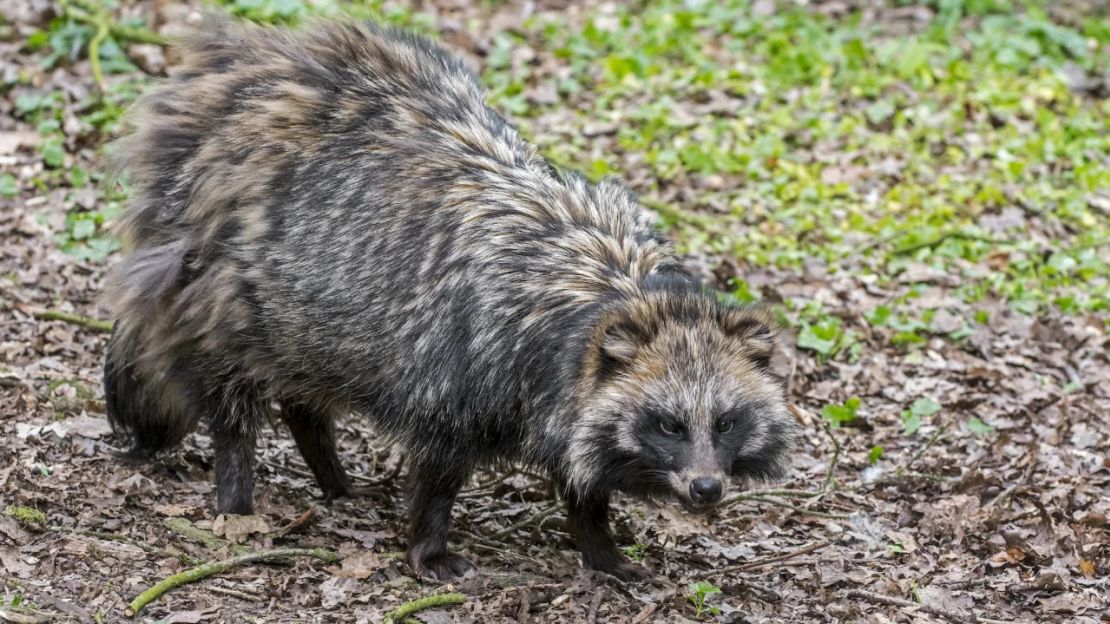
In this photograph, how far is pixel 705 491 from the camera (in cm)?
557

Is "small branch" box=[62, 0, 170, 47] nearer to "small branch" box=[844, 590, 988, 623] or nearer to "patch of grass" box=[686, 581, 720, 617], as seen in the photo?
"patch of grass" box=[686, 581, 720, 617]

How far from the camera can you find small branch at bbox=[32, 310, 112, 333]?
26.3 ft

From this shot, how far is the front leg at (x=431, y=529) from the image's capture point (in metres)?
6.30

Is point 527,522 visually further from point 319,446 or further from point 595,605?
point 319,446

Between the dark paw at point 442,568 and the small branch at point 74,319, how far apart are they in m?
2.85

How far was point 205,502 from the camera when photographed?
6859 millimetres

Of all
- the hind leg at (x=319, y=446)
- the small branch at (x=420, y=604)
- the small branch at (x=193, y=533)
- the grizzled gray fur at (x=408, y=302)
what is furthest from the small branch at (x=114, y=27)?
the small branch at (x=420, y=604)

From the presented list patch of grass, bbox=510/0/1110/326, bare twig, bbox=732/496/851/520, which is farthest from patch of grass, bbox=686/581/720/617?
patch of grass, bbox=510/0/1110/326

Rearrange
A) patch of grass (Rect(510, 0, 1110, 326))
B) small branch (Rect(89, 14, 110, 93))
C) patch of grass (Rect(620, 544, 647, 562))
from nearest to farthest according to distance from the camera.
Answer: patch of grass (Rect(620, 544, 647, 562)) → patch of grass (Rect(510, 0, 1110, 326)) → small branch (Rect(89, 14, 110, 93))

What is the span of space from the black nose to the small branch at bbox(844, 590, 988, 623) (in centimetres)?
120

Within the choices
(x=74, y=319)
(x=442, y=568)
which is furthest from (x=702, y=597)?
(x=74, y=319)

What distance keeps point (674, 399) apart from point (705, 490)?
40 cm

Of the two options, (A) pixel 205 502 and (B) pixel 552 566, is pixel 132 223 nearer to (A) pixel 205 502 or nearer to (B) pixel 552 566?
(A) pixel 205 502

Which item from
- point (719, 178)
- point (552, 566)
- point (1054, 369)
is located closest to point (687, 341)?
point (552, 566)
